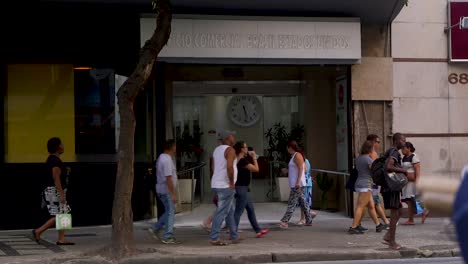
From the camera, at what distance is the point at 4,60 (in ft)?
44.3

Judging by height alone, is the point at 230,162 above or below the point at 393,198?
above

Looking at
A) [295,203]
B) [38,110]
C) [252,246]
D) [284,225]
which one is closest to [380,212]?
[295,203]

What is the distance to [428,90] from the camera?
591 inches

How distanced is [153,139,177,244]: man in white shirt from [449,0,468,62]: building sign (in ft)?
22.7

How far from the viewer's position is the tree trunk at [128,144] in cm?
1015

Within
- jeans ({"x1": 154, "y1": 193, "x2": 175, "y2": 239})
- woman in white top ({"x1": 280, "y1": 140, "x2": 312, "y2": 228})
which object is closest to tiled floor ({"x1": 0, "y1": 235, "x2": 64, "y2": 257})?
jeans ({"x1": 154, "y1": 193, "x2": 175, "y2": 239})

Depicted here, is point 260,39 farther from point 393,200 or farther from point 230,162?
point 393,200

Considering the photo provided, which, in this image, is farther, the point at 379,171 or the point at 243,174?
the point at 243,174

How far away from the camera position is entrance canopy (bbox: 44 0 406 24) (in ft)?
44.7

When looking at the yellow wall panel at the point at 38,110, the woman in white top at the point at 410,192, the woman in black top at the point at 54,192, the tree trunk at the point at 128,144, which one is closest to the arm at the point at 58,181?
the woman in black top at the point at 54,192

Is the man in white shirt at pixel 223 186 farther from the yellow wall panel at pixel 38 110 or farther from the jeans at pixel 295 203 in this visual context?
the yellow wall panel at pixel 38 110

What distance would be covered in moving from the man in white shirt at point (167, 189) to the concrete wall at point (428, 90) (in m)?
5.64

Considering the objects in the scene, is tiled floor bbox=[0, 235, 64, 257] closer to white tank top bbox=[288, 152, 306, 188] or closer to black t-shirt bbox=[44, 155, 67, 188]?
black t-shirt bbox=[44, 155, 67, 188]

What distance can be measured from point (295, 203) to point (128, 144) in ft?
14.4
